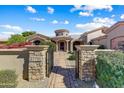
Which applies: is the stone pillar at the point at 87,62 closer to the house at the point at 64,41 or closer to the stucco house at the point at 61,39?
the stucco house at the point at 61,39

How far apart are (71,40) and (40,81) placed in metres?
19.2

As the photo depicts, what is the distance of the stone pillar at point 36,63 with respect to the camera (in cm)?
804

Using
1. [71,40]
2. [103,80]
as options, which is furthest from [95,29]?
[103,80]

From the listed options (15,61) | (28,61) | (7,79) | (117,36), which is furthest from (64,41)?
(7,79)

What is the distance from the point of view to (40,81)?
26.2ft

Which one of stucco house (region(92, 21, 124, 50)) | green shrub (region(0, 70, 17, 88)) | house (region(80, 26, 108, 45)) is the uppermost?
house (region(80, 26, 108, 45))

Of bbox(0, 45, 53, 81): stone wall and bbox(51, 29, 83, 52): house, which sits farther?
bbox(51, 29, 83, 52): house

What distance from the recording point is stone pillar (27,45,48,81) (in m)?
8.04

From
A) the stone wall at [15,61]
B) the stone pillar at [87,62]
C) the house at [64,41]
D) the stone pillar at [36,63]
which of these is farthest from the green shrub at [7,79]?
the house at [64,41]

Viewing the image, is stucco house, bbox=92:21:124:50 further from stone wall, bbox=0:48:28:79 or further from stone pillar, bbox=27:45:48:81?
stone wall, bbox=0:48:28:79

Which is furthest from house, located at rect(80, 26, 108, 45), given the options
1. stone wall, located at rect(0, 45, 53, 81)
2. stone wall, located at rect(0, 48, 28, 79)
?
stone wall, located at rect(0, 48, 28, 79)

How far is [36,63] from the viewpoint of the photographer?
318 inches
